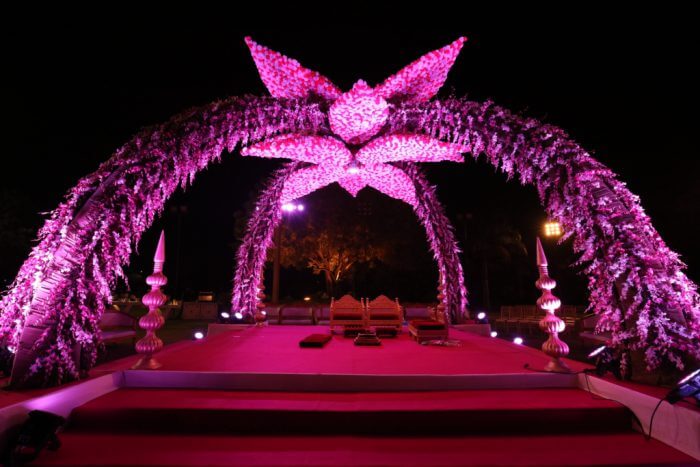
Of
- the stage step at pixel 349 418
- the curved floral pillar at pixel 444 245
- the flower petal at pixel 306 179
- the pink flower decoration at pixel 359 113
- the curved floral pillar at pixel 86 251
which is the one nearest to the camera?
the stage step at pixel 349 418

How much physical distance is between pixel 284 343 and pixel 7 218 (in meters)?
21.6

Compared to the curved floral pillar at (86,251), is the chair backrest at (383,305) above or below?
below

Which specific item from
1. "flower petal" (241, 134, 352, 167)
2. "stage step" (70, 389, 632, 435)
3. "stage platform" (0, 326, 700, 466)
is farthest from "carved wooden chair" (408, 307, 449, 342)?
"flower petal" (241, 134, 352, 167)

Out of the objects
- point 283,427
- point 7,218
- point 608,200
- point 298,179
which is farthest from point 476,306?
point 7,218

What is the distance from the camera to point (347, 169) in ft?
28.3

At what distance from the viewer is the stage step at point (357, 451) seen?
2930 millimetres

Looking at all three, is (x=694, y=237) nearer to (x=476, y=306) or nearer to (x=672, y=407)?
(x=476, y=306)

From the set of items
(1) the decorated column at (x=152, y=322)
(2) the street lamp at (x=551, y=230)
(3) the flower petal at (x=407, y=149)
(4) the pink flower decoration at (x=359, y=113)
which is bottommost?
(1) the decorated column at (x=152, y=322)

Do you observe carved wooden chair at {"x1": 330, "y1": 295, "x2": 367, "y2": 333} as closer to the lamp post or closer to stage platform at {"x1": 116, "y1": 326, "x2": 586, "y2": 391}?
stage platform at {"x1": 116, "y1": 326, "x2": 586, "y2": 391}

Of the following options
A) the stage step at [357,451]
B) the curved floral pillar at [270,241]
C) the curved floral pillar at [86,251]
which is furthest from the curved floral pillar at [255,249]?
the stage step at [357,451]

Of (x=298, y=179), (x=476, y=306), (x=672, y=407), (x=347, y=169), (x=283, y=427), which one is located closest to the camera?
(x=672, y=407)

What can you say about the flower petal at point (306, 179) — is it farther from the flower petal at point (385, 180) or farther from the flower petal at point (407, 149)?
the flower petal at point (407, 149)

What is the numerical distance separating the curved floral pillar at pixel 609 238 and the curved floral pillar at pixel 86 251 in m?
4.56

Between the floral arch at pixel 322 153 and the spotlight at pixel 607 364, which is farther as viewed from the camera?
the spotlight at pixel 607 364
